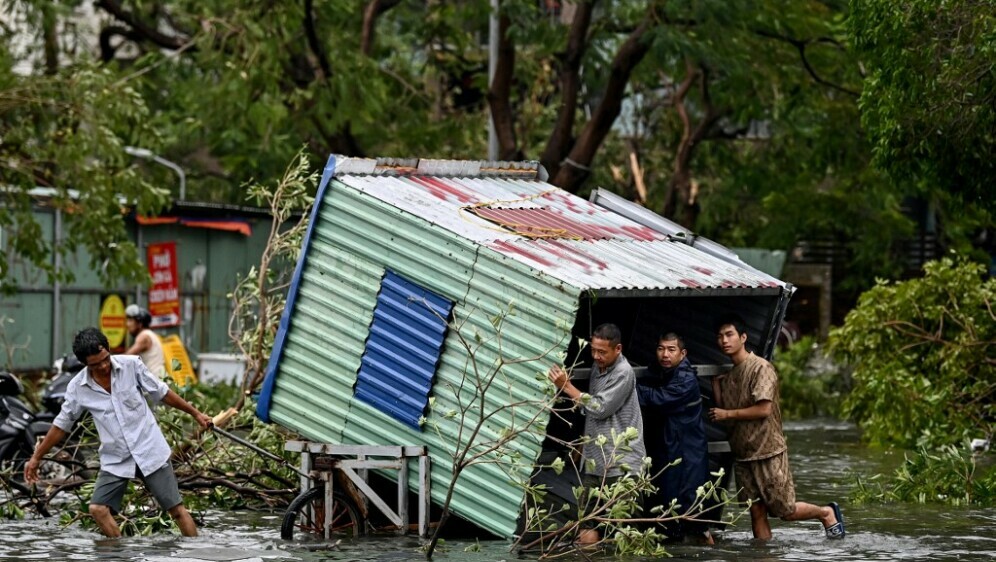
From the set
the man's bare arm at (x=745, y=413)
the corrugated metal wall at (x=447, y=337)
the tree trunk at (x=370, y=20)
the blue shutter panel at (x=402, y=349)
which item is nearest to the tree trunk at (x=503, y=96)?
the tree trunk at (x=370, y=20)

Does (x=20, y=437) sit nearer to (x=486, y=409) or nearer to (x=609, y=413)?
(x=486, y=409)

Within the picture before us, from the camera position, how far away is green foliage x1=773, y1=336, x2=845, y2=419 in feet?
86.0

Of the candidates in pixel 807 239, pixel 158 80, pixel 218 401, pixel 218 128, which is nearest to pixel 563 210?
pixel 218 401

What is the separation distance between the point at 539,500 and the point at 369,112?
1315 centimetres

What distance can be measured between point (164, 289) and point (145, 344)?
869cm

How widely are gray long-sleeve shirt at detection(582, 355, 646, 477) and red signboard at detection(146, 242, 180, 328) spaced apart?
53.2 ft

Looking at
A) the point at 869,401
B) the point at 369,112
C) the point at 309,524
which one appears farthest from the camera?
the point at 369,112

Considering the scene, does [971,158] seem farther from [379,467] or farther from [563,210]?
[379,467]

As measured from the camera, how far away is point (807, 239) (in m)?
39.8

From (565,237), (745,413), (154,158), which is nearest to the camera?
(745,413)

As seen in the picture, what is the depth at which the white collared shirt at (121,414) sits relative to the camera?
11508 mm

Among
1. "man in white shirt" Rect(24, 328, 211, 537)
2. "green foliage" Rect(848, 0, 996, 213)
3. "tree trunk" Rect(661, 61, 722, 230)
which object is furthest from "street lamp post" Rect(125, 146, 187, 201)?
"man in white shirt" Rect(24, 328, 211, 537)

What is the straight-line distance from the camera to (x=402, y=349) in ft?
38.8

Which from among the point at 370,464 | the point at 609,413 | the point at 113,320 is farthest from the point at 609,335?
the point at 113,320
